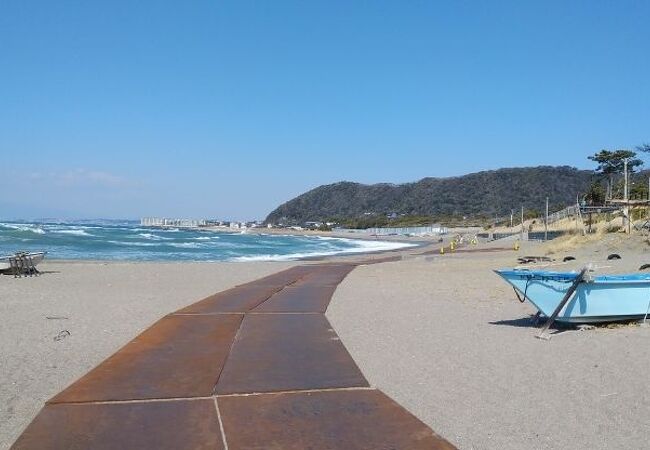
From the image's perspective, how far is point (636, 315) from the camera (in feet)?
26.7

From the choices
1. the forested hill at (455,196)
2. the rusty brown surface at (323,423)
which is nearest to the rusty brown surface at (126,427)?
the rusty brown surface at (323,423)

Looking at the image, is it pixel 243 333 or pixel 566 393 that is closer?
pixel 566 393

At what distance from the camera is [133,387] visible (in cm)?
527

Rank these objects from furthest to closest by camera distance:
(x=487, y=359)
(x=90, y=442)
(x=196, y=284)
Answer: (x=196, y=284)
(x=487, y=359)
(x=90, y=442)

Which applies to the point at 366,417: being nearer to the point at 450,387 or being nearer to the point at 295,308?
the point at 450,387

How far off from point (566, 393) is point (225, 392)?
2.97 meters

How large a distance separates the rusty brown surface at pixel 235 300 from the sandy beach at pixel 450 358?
0.51m

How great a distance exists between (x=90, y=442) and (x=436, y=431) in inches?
93.8

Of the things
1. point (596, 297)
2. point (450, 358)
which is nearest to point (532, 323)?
point (596, 297)

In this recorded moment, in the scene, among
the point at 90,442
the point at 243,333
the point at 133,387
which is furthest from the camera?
the point at 243,333

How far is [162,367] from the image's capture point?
5973mm

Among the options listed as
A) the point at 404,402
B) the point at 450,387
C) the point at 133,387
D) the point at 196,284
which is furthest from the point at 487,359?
the point at 196,284

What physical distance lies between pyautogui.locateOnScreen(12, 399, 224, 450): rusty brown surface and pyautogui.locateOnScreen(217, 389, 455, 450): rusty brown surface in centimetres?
17

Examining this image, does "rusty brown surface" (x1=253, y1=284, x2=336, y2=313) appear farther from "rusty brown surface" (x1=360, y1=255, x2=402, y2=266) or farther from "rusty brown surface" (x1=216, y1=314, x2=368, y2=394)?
"rusty brown surface" (x1=360, y1=255, x2=402, y2=266)
